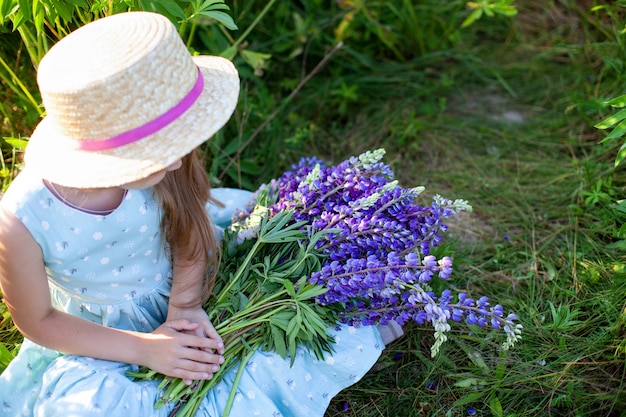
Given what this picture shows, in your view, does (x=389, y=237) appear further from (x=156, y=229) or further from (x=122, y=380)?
(x=122, y=380)

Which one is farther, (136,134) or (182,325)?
(182,325)

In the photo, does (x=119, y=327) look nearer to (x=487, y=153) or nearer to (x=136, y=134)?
(x=136, y=134)

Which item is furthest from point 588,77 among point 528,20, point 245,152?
point 245,152

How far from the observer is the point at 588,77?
2943 mm

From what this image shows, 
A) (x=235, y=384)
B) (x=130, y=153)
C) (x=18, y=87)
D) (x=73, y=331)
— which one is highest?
(x=130, y=153)

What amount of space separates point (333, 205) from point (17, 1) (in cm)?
104

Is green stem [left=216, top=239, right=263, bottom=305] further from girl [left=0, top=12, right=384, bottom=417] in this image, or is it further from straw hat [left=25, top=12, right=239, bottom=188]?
straw hat [left=25, top=12, right=239, bottom=188]

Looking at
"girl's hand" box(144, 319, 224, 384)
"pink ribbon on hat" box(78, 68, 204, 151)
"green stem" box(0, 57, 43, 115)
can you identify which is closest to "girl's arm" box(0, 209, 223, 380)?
"girl's hand" box(144, 319, 224, 384)

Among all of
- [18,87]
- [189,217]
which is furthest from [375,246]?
[18,87]

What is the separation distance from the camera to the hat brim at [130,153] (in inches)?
52.0

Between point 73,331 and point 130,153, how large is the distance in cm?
55

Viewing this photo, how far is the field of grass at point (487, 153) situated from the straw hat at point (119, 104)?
2.64 feet

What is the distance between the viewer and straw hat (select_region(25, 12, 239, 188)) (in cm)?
129

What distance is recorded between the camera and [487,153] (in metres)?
2.82
